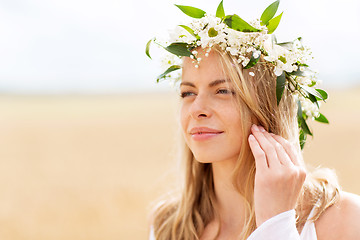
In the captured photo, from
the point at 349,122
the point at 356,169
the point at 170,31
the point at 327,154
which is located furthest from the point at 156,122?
the point at 170,31

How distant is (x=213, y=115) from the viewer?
339 cm

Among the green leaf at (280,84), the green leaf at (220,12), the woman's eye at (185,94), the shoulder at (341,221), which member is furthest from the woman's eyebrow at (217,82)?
the shoulder at (341,221)

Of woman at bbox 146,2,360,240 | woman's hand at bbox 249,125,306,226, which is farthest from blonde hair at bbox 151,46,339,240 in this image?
woman's hand at bbox 249,125,306,226

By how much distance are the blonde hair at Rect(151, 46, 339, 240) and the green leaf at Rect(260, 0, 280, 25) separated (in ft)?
1.00

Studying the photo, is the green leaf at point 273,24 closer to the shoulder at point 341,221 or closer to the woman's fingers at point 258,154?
the woman's fingers at point 258,154

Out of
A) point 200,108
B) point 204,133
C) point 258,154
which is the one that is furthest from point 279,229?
point 200,108

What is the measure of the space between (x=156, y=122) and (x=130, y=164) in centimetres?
1345

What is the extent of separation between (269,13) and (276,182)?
4.24ft

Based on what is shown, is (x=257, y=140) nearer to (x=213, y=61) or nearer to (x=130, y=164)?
(x=213, y=61)

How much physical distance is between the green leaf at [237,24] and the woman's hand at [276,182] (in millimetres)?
919

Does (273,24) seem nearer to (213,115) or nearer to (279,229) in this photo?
(213,115)

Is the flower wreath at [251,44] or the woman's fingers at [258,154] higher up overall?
the flower wreath at [251,44]

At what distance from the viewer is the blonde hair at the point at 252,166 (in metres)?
3.35

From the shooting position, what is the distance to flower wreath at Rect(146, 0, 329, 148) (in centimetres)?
337
